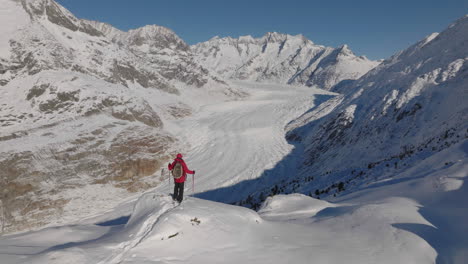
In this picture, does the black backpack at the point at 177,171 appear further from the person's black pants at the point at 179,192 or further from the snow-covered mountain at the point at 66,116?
the snow-covered mountain at the point at 66,116

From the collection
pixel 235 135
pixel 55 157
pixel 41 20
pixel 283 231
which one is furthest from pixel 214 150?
pixel 41 20

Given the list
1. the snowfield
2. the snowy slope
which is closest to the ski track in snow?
the snowy slope

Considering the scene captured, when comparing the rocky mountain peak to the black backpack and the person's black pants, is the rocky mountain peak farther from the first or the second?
the person's black pants

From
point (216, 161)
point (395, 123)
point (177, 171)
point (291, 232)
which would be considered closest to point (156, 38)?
point (216, 161)

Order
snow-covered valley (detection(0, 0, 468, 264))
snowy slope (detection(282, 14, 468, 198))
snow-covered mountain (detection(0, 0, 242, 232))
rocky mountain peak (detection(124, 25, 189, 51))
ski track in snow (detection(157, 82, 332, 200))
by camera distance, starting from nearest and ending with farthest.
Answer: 1. snow-covered valley (detection(0, 0, 468, 264))
2. snowy slope (detection(282, 14, 468, 198))
3. snow-covered mountain (detection(0, 0, 242, 232))
4. ski track in snow (detection(157, 82, 332, 200))
5. rocky mountain peak (detection(124, 25, 189, 51))

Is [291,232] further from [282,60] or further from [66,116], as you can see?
[282,60]

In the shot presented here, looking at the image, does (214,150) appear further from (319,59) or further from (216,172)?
(319,59)
